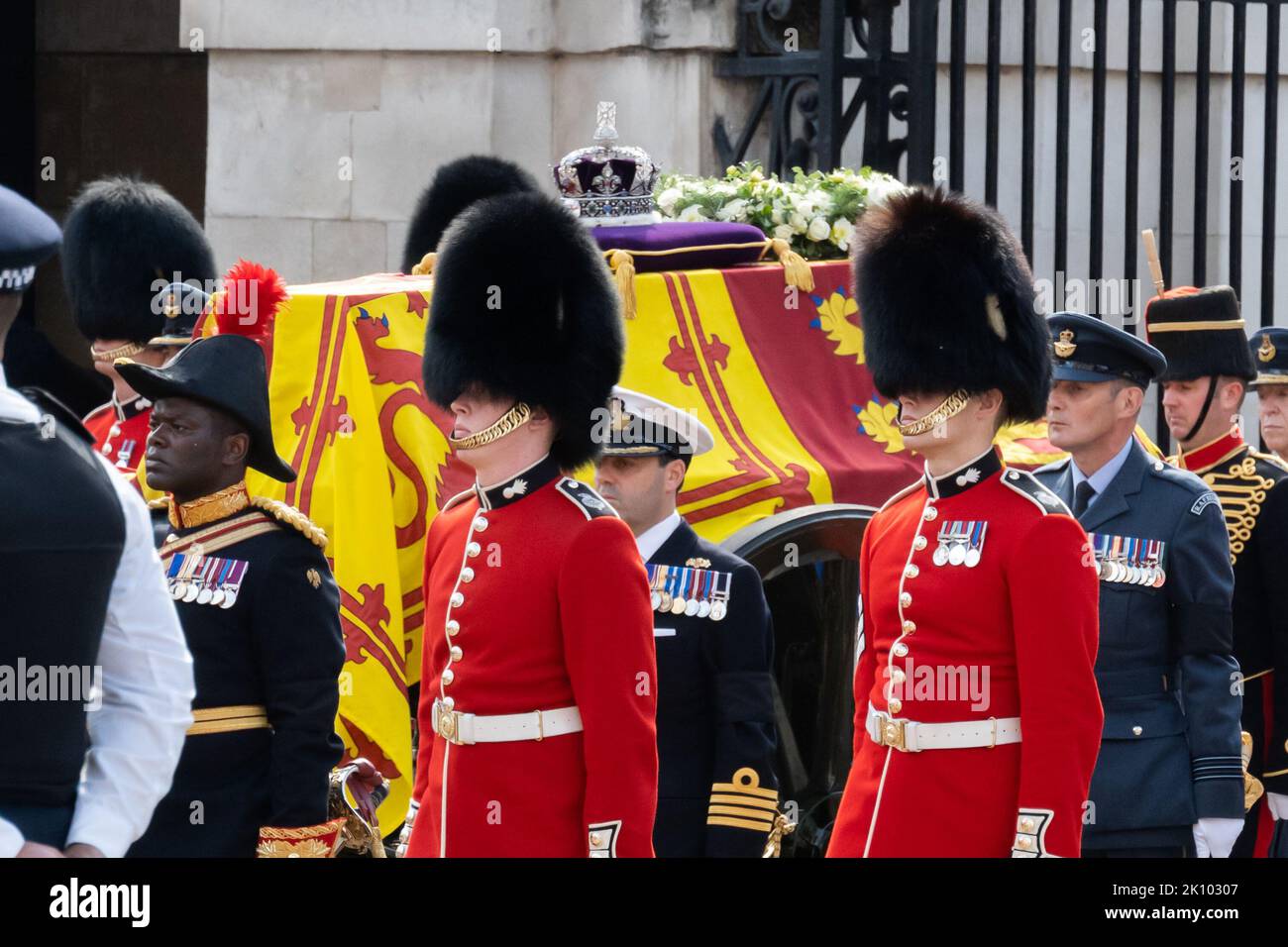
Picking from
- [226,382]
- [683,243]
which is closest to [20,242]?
[226,382]

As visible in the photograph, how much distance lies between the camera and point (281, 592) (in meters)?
4.33

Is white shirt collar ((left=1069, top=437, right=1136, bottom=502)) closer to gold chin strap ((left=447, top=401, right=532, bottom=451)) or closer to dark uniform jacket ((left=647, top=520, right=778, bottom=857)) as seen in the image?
dark uniform jacket ((left=647, top=520, right=778, bottom=857))

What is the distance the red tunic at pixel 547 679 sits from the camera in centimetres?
379

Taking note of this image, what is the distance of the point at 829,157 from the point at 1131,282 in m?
1.18

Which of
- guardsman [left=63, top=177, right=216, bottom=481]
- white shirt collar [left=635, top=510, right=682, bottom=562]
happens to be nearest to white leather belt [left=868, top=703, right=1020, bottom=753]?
white shirt collar [left=635, top=510, right=682, bottom=562]

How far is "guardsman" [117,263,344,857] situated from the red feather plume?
126mm

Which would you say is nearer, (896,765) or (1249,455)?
(896,765)

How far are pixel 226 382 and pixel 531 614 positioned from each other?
3.14 ft

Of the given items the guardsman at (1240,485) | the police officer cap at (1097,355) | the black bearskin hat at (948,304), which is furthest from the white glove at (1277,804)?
the black bearskin hat at (948,304)

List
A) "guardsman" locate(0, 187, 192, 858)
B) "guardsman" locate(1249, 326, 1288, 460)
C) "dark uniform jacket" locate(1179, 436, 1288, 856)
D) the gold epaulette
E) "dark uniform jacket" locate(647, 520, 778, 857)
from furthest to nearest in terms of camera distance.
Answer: "guardsman" locate(1249, 326, 1288, 460)
"dark uniform jacket" locate(1179, 436, 1288, 856)
"dark uniform jacket" locate(647, 520, 778, 857)
the gold epaulette
"guardsman" locate(0, 187, 192, 858)

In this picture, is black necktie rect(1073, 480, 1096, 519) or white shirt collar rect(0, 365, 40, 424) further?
black necktie rect(1073, 480, 1096, 519)

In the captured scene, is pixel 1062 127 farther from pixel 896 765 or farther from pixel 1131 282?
pixel 896 765

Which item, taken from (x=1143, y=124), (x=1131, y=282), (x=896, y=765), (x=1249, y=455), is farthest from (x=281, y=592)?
(x=1143, y=124)

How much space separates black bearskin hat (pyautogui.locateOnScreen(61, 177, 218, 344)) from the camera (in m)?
6.41
